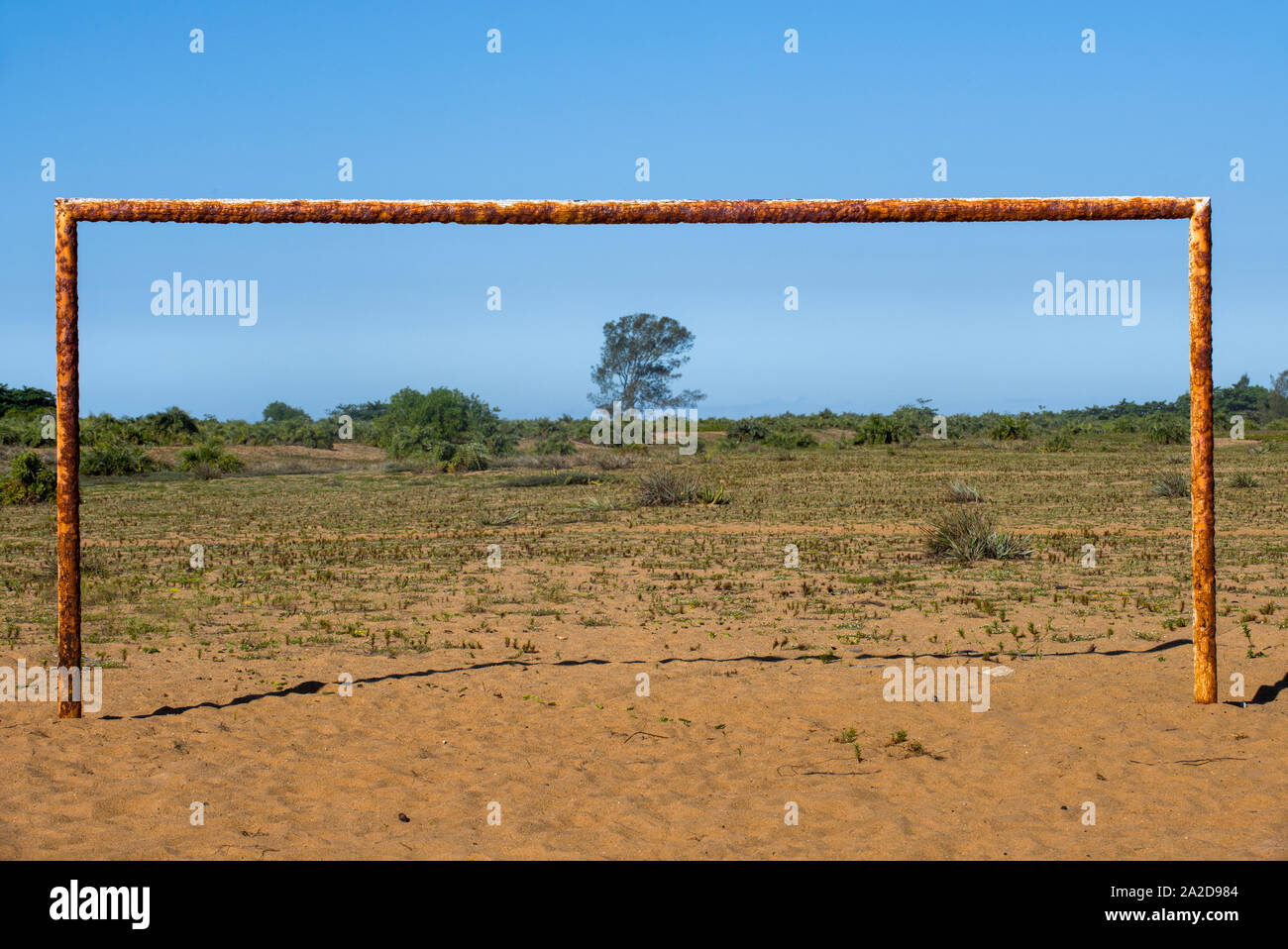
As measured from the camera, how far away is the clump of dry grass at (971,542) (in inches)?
465

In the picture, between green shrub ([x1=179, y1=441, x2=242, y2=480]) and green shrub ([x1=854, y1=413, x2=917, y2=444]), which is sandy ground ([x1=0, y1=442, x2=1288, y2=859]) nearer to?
green shrub ([x1=179, y1=441, x2=242, y2=480])

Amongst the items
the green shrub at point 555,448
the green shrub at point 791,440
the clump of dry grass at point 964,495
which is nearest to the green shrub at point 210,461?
the green shrub at point 555,448

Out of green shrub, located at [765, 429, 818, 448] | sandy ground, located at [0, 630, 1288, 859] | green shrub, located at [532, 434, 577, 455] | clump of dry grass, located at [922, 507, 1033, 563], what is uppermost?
green shrub, located at [765, 429, 818, 448]

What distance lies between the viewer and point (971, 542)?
11875 mm

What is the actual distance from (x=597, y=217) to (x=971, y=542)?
313 inches

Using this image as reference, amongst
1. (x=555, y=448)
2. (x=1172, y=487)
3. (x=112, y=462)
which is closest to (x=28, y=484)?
(x=112, y=462)

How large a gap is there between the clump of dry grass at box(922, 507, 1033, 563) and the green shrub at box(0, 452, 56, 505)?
16.7 m

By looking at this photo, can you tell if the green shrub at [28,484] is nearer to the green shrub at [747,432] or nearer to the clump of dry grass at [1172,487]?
the clump of dry grass at [1172,487]

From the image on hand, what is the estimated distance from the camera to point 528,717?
5.96m

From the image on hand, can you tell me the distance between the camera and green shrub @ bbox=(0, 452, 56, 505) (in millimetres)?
19109

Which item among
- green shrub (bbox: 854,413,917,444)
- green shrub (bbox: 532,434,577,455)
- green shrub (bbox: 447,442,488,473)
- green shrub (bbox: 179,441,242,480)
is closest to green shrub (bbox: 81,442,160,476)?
green shrub (bbox: 179,441,242,480)
